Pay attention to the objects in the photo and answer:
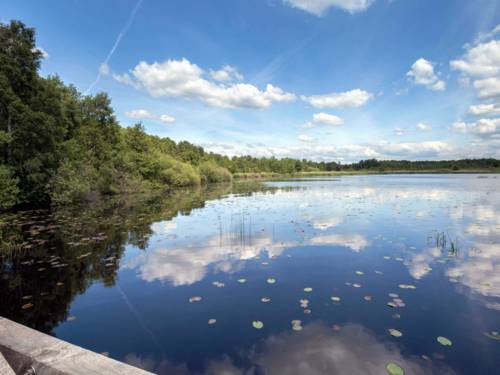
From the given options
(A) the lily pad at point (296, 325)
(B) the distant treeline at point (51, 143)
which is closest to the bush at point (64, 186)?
(B) the distant treeline at point (51, 143)

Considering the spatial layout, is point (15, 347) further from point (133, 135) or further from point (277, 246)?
point (133, 135)

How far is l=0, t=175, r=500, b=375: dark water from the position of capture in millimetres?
3537

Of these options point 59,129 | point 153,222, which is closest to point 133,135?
point 59,129

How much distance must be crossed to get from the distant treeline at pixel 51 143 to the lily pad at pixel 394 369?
19347 mm

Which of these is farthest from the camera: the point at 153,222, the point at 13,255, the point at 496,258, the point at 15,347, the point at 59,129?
the point at 59,129

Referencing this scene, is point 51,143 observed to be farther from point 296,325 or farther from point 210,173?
point 210,173

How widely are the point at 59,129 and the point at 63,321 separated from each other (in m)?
21.1

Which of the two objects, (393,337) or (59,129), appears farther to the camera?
(59,129)

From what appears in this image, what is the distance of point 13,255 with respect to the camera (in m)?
8.16

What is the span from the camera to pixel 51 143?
20.0m

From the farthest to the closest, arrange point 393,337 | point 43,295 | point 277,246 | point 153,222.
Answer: point 153,222
point 277,246
point 43,295
point 393,337

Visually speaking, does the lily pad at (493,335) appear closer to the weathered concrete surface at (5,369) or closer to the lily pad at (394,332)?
the lily pad at (394,332)

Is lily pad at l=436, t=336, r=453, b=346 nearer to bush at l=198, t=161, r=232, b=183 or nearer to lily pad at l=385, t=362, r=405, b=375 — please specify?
lily pad at l=385, t=362, r=405, b=375

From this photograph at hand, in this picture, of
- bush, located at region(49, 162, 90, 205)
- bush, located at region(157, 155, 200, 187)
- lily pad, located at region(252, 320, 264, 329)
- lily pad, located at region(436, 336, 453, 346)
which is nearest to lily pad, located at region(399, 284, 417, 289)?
lily pad, located at region(436, 336, 453, 346)
